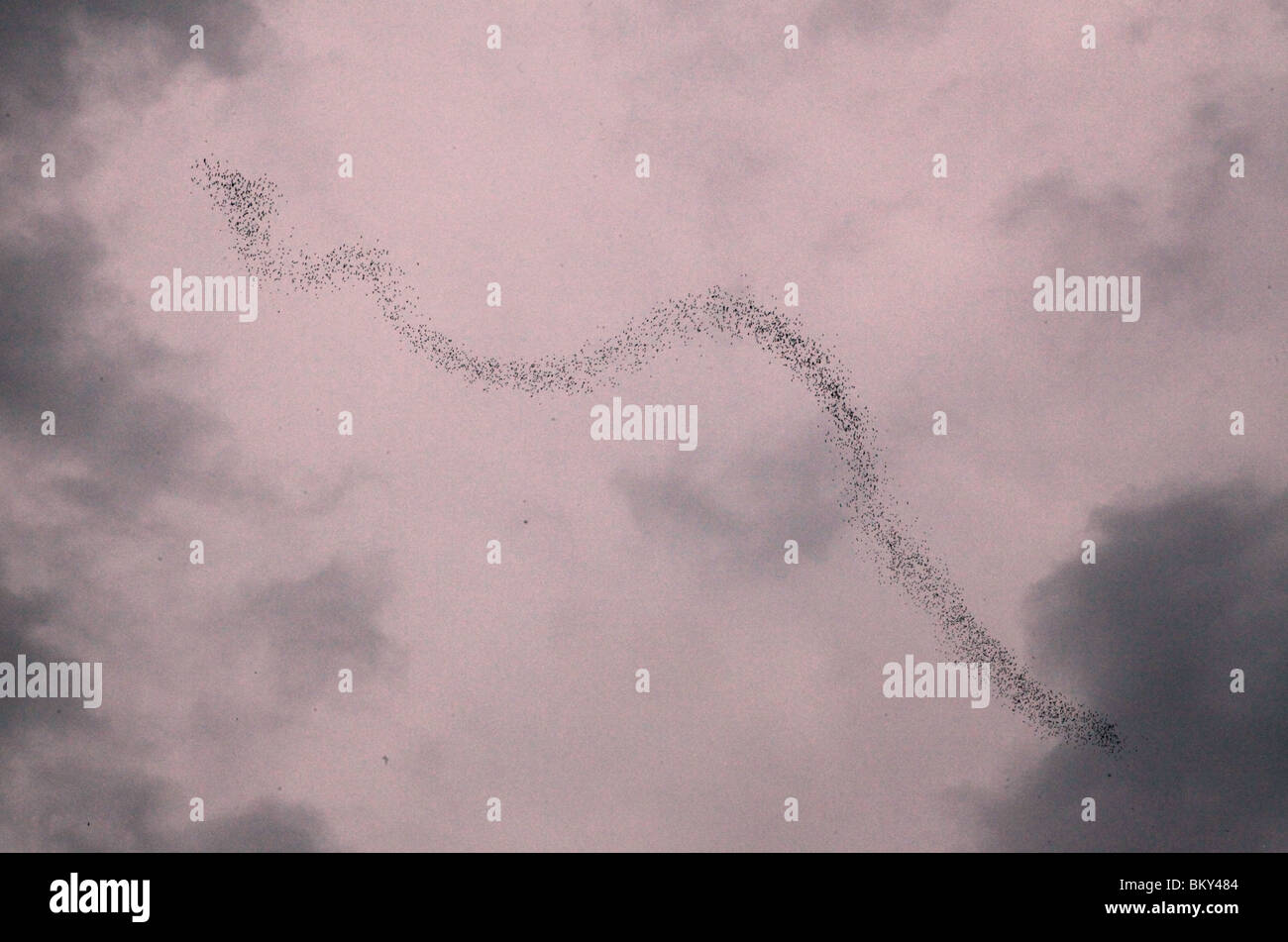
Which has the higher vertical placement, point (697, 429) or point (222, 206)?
point (222, 206)

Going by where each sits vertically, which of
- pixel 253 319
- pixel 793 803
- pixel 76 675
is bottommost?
pixel 793 803

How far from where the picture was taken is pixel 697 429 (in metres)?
17.8

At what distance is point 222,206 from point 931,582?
14.1 metres

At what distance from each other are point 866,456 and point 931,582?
2421 mm

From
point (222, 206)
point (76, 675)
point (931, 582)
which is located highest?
point (222, 206)

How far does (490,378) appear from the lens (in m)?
17.7
